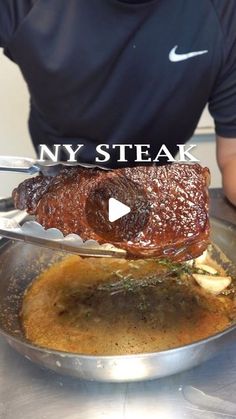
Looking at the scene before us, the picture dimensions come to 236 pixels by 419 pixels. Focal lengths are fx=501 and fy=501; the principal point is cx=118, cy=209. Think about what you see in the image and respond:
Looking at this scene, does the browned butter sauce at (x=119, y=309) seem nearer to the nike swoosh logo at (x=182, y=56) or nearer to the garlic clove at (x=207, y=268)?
the garlic clove at (x=207, y=268)

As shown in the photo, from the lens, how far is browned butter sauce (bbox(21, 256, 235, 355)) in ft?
2.72

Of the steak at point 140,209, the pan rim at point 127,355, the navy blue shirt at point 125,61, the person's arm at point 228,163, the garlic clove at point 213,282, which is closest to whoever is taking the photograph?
the pan rim at point 127,355

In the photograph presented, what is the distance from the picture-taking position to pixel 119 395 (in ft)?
2.54

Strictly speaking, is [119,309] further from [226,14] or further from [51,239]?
[226,14]

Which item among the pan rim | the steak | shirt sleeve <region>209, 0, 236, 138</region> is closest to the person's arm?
shirt sleeve <region>209, 0, 236, 138</region>

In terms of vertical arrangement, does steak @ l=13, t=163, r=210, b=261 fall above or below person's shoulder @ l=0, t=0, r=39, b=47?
below

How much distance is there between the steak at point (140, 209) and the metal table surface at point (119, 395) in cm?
20

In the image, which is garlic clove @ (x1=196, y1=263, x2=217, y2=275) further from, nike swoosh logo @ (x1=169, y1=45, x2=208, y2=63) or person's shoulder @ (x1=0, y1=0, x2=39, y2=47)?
person's shoulder @ (x1=0, y1=0, x2=39, y2=47)

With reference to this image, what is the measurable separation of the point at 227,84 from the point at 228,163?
0.21 metres

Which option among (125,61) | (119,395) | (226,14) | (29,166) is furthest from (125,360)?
(226,14)

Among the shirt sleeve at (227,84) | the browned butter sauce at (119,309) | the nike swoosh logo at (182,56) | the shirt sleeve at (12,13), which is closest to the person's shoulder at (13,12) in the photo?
the shirt sleeve at (12,13)

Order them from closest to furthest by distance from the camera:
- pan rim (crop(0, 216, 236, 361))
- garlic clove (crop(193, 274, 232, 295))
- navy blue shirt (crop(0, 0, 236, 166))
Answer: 1. pan rim (crop(0, 216, 236, 361))
2. garlic clove (crop(193, 274, 232, 295))
3. navy blue shirt (crop(0, 0, 236, 166))

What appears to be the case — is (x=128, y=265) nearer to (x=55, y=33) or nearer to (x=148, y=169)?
(x=148, y=169)

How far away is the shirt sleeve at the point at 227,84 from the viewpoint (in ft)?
4.02
